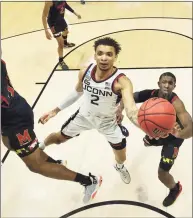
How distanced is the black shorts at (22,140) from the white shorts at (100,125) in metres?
0.54

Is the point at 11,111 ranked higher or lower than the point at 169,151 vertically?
higher

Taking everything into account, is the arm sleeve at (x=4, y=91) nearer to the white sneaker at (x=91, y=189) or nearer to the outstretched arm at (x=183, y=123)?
the white sneaker at (x=91, y=189)

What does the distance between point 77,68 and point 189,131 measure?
356 centimetres

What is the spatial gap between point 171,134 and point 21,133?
4.50 ft

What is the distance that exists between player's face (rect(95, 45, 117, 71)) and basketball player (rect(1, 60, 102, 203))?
78 cm

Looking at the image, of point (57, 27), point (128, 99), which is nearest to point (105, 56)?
point (128, 99)

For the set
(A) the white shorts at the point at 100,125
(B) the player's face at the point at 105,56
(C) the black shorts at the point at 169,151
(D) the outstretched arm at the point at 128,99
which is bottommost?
(C) the black shorts at the point at 169,151

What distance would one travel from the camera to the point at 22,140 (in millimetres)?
2980

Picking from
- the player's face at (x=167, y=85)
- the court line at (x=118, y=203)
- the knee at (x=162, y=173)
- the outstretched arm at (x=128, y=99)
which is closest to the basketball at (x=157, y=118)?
the outstretched arm at (x=128, y=99)

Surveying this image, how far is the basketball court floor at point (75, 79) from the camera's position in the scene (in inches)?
136

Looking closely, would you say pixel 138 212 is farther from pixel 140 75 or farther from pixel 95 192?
pixel 140 75

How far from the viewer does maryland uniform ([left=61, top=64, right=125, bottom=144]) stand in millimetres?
3072

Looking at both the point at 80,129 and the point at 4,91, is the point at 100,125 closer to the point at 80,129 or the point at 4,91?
the point at 80,129

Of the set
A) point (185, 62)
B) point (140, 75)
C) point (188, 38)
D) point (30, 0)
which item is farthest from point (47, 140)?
point (30, 0)
